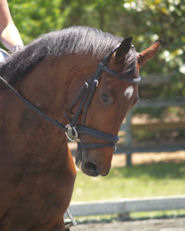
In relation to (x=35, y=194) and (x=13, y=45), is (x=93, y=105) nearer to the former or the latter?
(x=35, y=194)

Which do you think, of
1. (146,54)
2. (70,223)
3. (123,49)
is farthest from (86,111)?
(70,223)

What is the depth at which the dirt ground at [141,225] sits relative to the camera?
540 centimetres

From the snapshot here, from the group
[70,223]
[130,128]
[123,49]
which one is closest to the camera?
[123,49]

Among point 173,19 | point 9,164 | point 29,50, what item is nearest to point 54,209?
point 9,164

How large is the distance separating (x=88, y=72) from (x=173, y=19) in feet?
21.7

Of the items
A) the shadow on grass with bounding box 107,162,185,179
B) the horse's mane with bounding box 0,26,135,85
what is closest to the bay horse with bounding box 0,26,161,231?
the horse's mane with bounding box 0,26,135,85

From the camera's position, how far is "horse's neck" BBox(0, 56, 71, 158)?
3062 millimetres

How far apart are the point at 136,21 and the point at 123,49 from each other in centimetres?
967

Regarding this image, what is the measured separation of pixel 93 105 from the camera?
2830mm

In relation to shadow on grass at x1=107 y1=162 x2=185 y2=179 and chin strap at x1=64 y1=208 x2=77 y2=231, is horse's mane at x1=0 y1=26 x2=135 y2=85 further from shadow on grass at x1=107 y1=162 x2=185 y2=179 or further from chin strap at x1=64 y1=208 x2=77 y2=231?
shadow on grass at x1=107 y1=162 x2=185 y2=179

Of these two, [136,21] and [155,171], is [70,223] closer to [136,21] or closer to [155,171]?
[155,171]

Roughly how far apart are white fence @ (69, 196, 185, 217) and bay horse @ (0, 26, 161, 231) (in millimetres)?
2640

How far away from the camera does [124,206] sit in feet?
19.6

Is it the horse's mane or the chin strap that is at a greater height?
the horse's mane
